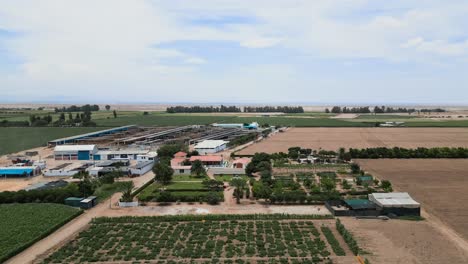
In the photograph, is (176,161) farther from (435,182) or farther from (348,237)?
(435,182)

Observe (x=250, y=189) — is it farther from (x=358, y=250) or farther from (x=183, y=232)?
(x=358, y=250)

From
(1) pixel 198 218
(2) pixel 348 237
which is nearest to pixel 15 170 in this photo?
(1) pixel 198 218

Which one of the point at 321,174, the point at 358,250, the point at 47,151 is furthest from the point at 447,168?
the point at 47,151

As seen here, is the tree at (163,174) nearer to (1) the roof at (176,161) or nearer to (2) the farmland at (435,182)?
(1) the roof at (176,161)

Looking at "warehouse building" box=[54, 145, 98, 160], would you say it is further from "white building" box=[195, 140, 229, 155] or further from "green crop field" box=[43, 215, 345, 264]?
"green crop field" box=[43, 215, 345, 264]

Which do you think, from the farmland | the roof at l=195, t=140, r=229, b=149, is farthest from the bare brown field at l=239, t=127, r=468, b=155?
the farmland
